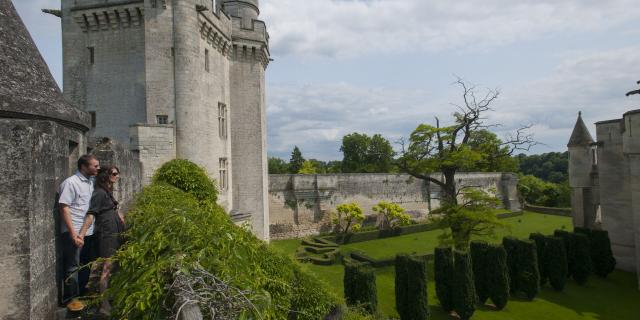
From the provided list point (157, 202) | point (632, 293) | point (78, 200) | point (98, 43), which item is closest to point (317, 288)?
point (157, 202)

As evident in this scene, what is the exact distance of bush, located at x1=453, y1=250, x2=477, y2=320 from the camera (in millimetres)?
15102

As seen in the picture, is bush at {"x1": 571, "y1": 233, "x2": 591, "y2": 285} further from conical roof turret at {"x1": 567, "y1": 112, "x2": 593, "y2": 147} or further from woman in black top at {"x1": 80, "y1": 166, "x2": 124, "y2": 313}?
woman in black top at {"x1": 80, "y1": 166, "x2": 124, "y2": 313}

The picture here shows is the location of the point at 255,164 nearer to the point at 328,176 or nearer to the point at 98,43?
the point at 98,43

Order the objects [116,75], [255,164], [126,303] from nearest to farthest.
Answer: [126,303] → [116,75] → [255,164]

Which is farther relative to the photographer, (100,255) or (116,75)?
(116,75)

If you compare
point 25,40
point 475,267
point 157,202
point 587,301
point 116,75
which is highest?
point 116,75

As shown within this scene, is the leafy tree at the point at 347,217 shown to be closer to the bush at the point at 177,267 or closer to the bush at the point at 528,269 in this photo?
the bush at the point at 528,269

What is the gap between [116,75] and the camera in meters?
15.1

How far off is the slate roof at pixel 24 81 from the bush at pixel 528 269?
17902 millimetres

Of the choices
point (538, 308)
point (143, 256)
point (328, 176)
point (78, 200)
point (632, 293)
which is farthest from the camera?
point (328, 176)

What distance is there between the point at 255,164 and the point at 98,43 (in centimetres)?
872

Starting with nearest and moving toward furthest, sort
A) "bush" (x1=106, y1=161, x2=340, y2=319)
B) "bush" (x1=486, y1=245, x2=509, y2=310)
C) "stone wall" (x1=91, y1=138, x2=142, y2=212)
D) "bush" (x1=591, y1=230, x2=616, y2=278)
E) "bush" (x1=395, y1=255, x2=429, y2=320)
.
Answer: "bush" (x1=106, y1=161, x2=340, y2=319)
"stone wall" (x1=91, y1=138, x2=142, y2=212)
"bush" (x1=395, y1=255, x2=429, y2=320)
"bush" (x1=486, y1=245, x2=509, y2=310)
"bush" (x1=591, y1=230, x2=616, y2=278)

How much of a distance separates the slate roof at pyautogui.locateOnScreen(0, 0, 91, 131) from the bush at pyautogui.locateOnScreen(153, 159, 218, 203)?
4.14m

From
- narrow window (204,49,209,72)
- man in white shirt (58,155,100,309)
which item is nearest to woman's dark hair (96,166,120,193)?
man in white shirt (58,155,100,309)
